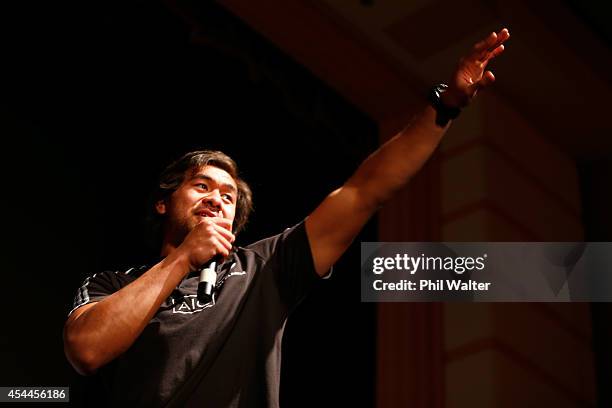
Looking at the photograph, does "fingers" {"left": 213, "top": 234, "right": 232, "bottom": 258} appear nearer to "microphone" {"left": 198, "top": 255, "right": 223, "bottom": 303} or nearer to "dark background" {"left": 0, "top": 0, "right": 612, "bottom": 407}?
"microphone" {"left": 198, "top": 255, "right": 223, "bottom": 303}

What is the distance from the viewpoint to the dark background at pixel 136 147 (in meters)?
2.96

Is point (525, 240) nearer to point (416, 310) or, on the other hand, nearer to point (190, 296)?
point (416, 310)

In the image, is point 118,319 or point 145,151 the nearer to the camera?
point 118,319

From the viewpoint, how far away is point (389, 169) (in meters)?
1.59

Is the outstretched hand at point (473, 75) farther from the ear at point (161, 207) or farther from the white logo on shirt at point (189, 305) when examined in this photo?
the ear at point (161, 207)

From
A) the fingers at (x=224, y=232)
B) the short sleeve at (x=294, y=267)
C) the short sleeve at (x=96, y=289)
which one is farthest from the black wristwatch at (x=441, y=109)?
the short sleeve at (x=96, y=289)

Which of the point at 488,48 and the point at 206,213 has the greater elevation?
the point at 488,48

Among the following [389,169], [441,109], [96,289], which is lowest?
[96,289]

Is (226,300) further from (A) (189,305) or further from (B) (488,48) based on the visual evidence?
(B) (488,48)

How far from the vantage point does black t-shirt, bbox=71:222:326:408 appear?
4.78 feet

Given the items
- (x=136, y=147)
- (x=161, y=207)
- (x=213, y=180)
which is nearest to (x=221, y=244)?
(x=213, y=180)

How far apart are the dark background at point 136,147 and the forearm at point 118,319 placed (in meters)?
1.40

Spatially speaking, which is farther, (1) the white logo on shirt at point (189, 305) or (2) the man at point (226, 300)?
(1) the white logo on shirt at point (189, 305)

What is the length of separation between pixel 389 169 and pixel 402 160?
0.03 meters
